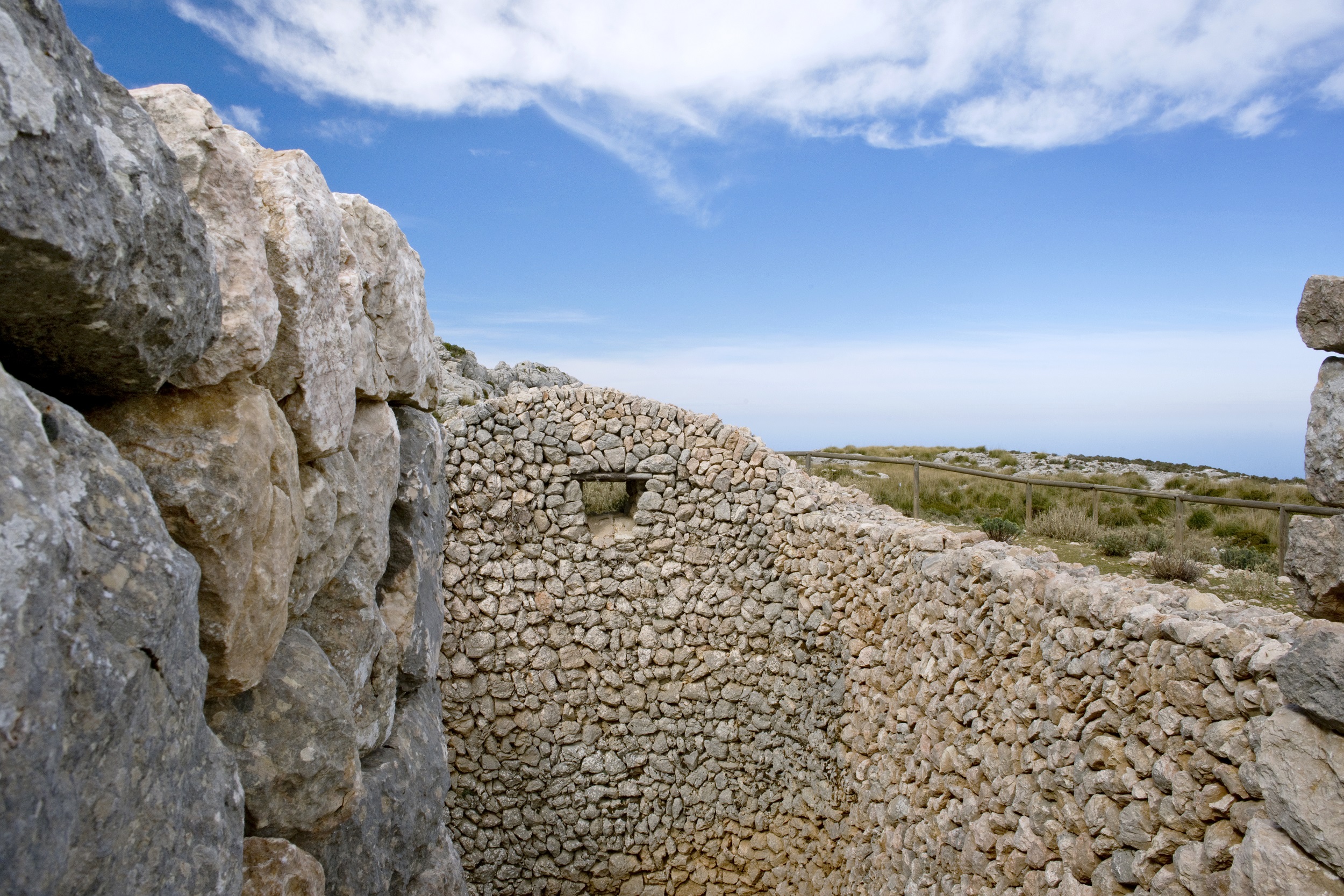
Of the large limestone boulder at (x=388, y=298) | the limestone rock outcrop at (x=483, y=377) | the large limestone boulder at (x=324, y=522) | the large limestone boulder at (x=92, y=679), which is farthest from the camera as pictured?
the limestone rock outcrop at (x=483, y=377)

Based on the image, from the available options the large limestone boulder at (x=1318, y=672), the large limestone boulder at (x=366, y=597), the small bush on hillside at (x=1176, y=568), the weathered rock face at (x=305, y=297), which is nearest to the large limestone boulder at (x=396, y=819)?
the large limestone boulder at (x=366, y=597)

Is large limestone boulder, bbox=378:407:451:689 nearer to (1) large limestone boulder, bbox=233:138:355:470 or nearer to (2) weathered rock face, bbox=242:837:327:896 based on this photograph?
(1) large limestone boulder, bbox=233:138:355:470

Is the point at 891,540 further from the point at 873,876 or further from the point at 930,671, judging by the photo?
the point at 873,876

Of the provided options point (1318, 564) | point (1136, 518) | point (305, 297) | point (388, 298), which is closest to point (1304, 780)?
→ point (1318, 564)

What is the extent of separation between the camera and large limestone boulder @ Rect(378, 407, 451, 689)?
4.02m

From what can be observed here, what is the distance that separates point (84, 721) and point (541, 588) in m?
5.96

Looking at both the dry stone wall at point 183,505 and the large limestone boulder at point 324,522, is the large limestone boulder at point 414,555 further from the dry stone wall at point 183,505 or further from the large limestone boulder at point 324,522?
the large limestone boulder at point 324,522

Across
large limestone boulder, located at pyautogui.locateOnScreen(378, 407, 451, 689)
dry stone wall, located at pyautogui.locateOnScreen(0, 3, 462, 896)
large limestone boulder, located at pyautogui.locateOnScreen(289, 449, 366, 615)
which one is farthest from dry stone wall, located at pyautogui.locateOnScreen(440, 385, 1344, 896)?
large limestone boulder, located at pyautogui.locateOnScreen(289, 449, 366, 615)

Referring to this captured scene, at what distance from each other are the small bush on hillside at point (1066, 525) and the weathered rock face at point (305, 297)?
24.0 ft

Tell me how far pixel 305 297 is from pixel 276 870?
6.42 ft

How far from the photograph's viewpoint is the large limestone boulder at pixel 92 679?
1.35 m

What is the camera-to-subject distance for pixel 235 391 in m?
2.33

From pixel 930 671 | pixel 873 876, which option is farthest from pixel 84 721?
pixel 873 876

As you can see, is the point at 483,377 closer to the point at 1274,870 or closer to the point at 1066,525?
the point at 1066,525
